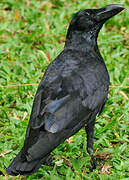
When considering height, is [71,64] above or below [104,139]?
above

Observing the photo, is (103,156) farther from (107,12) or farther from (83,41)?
(107,12)

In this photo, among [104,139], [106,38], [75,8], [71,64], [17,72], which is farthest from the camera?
[75,8]

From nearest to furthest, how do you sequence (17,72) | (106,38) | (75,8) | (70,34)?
1. (70,34)
2. (17,72)
3. (106,38)
4. (75,8)

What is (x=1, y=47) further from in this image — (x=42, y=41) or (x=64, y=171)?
(x=64, y=171)

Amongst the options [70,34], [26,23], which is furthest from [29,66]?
[70,34]

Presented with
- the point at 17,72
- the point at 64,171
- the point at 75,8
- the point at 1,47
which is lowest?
the point at 64,171

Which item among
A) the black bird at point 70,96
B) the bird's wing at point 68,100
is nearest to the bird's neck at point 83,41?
the black bird at point 70,96
